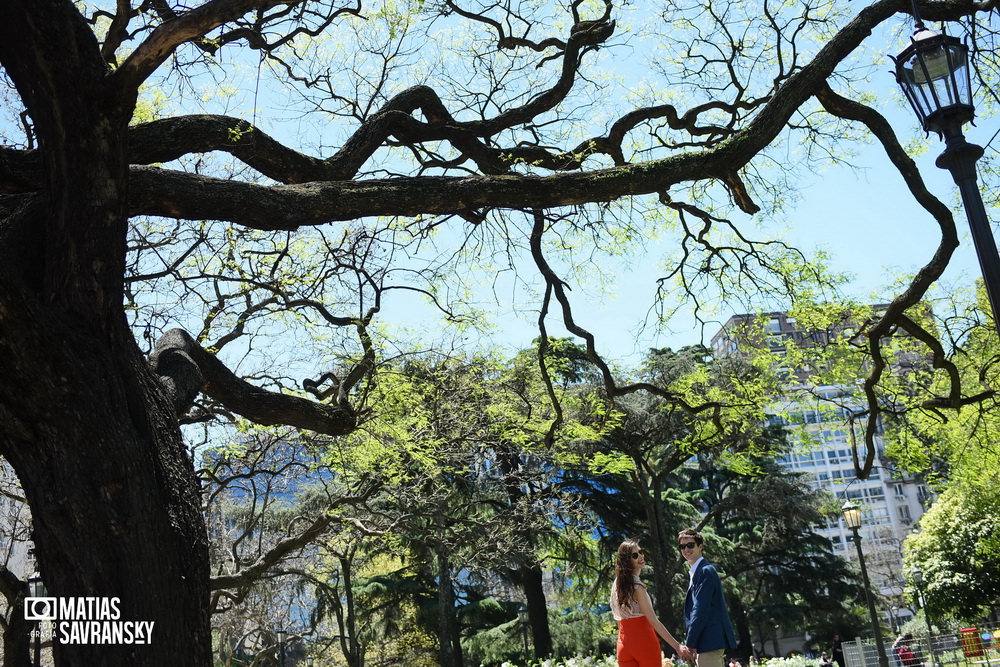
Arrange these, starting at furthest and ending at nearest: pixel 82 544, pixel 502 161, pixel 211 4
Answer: pixel 502 161, pixel 211 4, pixel 82 544

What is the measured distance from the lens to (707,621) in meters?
6.16

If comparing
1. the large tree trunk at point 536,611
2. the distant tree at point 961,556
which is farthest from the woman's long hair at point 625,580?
the large tree trunk at point 536,611

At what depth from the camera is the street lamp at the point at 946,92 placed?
14.7 feet

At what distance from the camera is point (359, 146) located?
19.4ft

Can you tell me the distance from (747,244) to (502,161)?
8.68 ft

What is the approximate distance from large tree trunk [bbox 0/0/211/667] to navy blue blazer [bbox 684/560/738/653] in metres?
3.77

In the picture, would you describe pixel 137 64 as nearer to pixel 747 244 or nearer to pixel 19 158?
pixel 19 158

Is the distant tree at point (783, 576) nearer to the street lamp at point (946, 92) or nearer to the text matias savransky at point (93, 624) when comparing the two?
the street lamp at point (946, 92)

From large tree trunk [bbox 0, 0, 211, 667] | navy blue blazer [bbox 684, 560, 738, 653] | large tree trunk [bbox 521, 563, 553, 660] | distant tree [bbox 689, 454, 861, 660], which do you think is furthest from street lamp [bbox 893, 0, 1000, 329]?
distant tree [bbox 689, 454, 861, 660]

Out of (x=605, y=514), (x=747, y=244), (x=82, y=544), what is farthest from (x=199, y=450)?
(x=605, y=514)

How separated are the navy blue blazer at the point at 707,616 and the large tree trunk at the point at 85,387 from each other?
12.4ft

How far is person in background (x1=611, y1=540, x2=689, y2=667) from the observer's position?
6.36m

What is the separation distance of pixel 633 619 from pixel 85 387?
14.8ft

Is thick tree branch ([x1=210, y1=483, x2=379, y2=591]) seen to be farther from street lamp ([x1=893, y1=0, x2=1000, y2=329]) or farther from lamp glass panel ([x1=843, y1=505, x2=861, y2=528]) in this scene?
lamp glass panel ([x1=843, y1=505, x2=861, y2=528])
